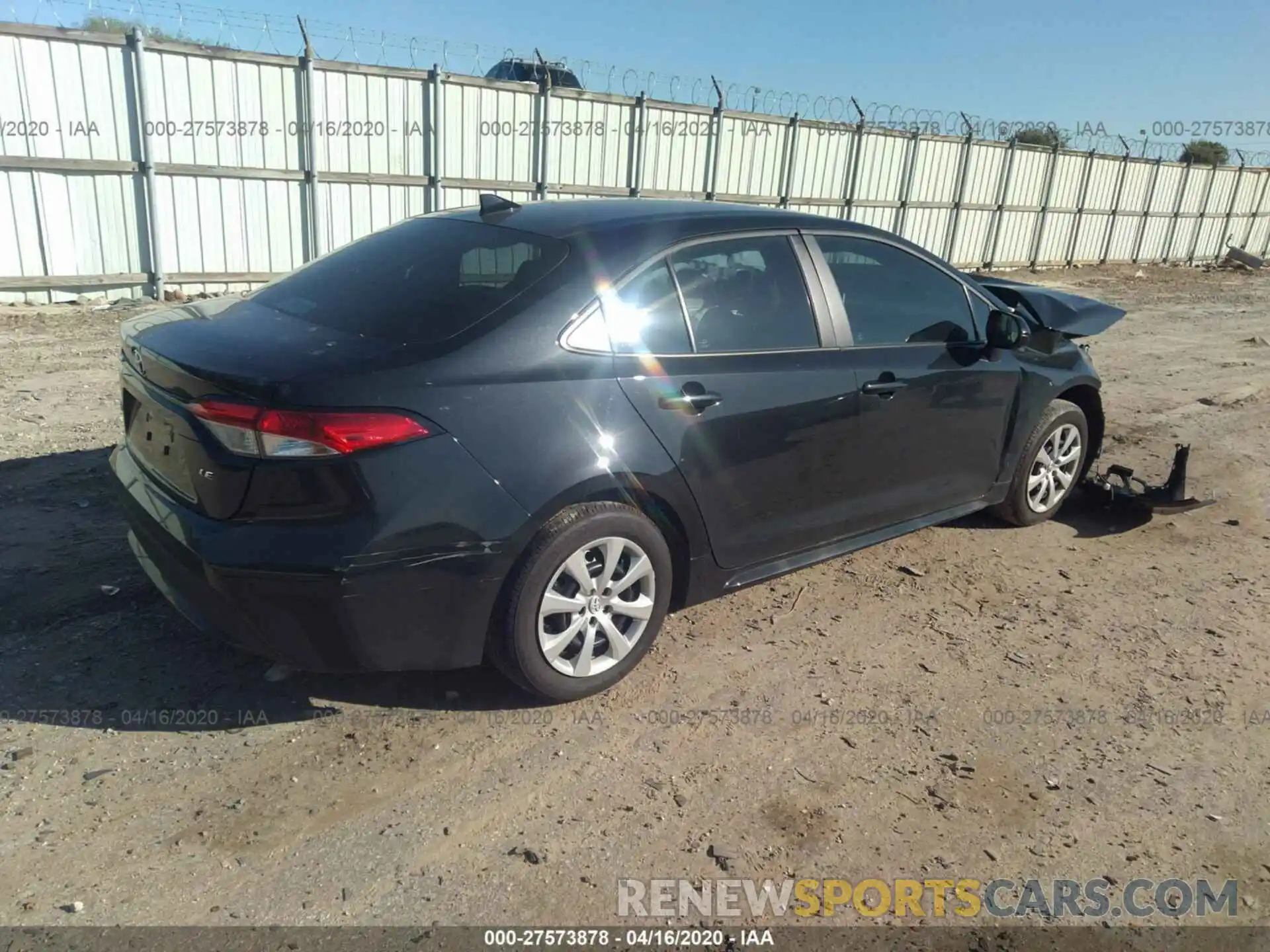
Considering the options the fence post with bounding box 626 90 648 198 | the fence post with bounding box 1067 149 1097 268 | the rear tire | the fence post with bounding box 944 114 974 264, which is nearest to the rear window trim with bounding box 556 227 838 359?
the rear tire

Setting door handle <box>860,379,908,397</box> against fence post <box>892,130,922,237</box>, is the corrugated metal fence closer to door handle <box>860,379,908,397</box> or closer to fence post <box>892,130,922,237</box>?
fence post <box>892,130,922,237</box>

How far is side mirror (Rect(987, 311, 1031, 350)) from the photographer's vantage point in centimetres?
439

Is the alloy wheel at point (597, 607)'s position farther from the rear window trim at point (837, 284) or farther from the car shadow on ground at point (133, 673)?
the rear window trim at point (837, 284)

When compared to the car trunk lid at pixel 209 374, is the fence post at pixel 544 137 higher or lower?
higher

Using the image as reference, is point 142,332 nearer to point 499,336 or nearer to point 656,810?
point 499,336

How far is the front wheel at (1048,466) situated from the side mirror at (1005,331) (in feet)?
2.15

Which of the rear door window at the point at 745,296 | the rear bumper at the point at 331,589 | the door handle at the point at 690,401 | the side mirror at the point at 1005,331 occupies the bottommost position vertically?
the rear bumper at the point at 331,589

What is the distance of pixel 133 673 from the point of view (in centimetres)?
327

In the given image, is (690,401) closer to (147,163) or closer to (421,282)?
(421,282)

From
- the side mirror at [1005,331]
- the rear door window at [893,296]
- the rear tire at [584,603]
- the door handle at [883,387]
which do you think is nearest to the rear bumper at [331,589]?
the rear tire at [584,603]

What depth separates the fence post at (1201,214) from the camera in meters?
26.7

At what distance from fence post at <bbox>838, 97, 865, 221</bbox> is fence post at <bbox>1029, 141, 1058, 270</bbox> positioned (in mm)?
6580

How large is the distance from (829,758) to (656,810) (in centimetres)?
67

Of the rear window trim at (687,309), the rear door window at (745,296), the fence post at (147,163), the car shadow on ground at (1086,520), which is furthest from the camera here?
the fence post at (147,163)
